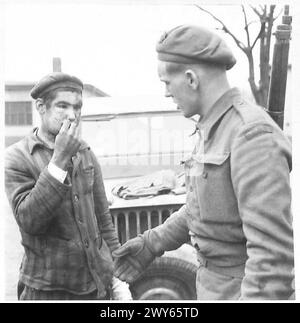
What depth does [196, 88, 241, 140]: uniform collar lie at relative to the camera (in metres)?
2.22

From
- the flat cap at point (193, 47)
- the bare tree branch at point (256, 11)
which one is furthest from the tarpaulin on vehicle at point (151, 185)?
the bare tree branch at point (256, 11)

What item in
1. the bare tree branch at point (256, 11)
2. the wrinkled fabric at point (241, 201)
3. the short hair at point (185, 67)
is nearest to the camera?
the wrinkled fabric at point (241, 201)

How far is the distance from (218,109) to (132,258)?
0.83 m

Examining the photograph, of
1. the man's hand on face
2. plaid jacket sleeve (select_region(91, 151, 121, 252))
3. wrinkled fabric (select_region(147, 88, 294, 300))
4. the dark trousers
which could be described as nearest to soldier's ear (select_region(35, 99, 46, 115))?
the man's hand on face

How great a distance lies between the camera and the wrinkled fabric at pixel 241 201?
1979 millimetres

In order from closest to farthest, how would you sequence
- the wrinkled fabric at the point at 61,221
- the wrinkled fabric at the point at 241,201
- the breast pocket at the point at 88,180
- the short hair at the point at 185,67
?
the wrinkled fabric at the point at 241,201 < the short hair at the point at 185,67 < the wrinkled fabric at the point at 61,221 < the breast pocket at the point at 88,180

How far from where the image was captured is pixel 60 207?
8.04 ft

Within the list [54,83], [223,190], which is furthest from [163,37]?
[223,190]

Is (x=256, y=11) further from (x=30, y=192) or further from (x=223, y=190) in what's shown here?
(x=30, y=192)

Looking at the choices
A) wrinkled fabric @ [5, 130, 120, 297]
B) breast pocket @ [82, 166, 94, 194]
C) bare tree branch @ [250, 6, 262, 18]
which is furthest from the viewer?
bare tree branch @ [250, 6, 262, 18]

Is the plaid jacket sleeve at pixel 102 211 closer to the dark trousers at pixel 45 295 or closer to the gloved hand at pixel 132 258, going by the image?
the gloved hand at pixel 132 258

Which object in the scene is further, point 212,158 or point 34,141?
point 34,141

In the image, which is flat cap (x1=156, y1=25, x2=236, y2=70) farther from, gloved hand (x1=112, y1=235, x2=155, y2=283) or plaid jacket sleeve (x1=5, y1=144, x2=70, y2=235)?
gloved hand (x1=112, y1=235, x2=155, y2=283)

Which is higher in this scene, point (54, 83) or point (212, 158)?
point (54, 83)
